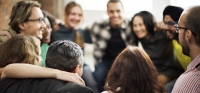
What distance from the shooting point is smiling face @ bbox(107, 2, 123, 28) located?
3432 millimetres

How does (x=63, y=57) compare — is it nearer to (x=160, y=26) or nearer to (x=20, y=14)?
(x=20, y=14)

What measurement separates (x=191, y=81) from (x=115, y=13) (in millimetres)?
1885

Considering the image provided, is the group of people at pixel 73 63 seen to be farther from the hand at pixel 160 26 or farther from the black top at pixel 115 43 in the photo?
the black top at pixel 115 43

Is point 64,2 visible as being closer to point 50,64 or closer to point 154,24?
point 154,24

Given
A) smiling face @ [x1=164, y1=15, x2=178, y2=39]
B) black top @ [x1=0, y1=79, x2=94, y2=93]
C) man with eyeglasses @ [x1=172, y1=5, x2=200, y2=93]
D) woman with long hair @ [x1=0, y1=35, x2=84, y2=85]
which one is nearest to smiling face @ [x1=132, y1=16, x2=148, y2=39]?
smiling face @ [x1=164, y1=15, x2=178, y2=39]

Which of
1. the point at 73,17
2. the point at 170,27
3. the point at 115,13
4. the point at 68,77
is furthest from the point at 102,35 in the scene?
the point at 68,77

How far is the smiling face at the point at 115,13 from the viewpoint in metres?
3.43

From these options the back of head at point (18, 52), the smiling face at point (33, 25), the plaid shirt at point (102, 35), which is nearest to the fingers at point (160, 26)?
the plaid shirt at point (102, 35)

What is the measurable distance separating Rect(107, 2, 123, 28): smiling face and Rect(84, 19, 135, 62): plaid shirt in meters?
0.07

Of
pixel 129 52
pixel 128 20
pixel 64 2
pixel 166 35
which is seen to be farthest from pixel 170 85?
pixel 64 2

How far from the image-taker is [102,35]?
354cm

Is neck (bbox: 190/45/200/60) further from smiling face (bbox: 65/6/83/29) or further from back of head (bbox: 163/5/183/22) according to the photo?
smiling face (bbox: 65/6/83/29)

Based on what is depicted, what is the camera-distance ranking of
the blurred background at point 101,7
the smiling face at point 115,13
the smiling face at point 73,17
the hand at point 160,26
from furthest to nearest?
the blurred background at point 101,7 < the smiling face at point 73,17 < the smiling face at point 115,13 < the hand at point 160,26

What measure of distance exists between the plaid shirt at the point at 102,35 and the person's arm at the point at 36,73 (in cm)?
178
